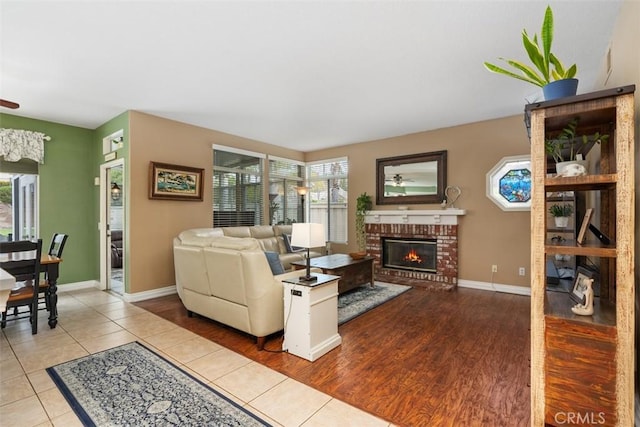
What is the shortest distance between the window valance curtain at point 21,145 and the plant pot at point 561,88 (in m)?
6.34

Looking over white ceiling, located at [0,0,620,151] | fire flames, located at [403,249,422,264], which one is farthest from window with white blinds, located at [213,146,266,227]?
fire flames, located at [403,249,422,264]

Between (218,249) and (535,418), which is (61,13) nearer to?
(218,249)

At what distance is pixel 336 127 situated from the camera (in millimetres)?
5367

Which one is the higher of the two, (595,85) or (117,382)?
(595,85)

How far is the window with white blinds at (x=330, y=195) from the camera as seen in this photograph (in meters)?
6.85

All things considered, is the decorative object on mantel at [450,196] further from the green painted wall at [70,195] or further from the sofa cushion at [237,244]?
the green painted wall at [70,195]

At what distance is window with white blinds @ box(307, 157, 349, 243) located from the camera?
685 centimetres

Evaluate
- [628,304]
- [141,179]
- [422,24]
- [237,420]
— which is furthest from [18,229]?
Answer: [628,304]

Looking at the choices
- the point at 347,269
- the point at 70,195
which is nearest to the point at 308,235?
the point at 347,269

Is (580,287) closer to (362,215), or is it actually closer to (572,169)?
(572,169)

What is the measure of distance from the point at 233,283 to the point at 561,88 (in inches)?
113

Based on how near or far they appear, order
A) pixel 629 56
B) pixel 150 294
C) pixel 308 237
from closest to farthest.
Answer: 1. pixel 629 56
2. pixel 308 237
3. pixel 150 294

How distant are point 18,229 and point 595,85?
333 inches

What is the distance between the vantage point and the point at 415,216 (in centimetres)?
562
